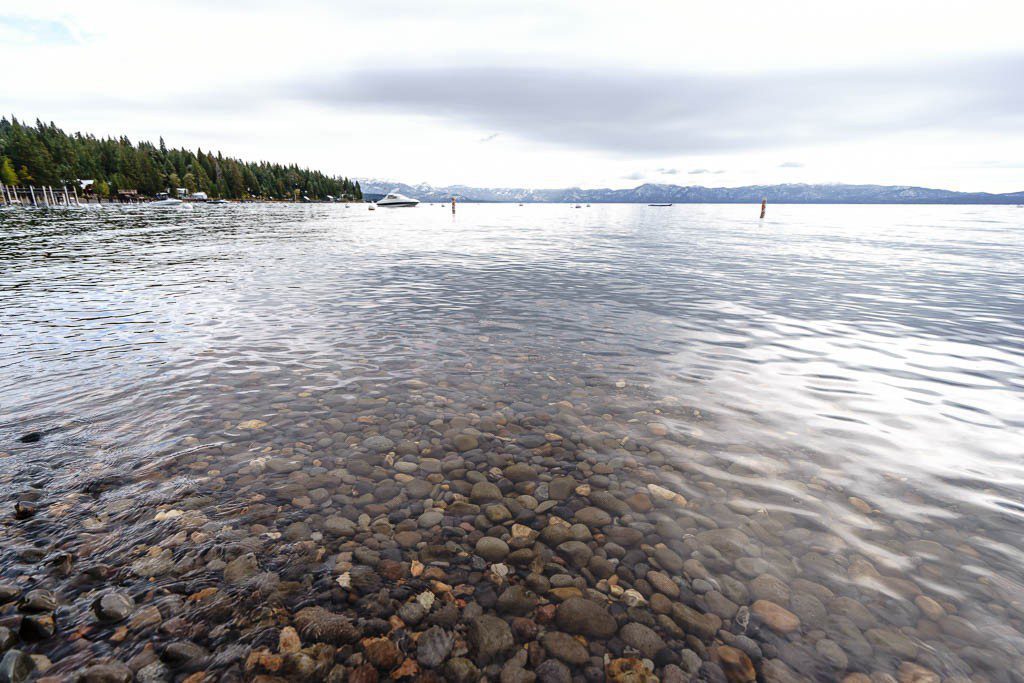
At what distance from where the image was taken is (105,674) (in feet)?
12.5

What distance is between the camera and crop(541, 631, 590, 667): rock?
4.18 meters

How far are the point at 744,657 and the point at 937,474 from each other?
218 inches

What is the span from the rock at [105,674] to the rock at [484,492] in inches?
153

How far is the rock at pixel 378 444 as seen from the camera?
7.73 metres

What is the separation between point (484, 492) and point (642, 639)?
2.95 metres

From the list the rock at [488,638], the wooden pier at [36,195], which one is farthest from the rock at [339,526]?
the wooden pier at [36,195]

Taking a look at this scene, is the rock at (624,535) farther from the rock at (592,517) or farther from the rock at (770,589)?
the rock at (770,589)

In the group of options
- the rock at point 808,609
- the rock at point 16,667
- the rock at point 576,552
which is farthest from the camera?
the rock at point 576,552

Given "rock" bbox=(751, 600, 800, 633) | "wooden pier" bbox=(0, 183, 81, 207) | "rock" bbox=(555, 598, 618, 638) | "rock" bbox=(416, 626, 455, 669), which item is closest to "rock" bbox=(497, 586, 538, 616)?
"rock" bbox=(555, 598, 618, 638)

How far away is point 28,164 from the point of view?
436 feet

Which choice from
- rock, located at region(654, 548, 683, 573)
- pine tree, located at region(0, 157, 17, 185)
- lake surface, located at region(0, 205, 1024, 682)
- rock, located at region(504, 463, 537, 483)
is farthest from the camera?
pine tree, located at region(0, 157, 17, 185)

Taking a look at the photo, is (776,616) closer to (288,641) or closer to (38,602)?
(288,641)

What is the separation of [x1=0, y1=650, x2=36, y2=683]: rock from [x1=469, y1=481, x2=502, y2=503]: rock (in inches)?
178

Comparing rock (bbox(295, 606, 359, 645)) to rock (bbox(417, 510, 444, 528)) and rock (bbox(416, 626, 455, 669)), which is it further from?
rock (bbox(417, 510, 444, 528))
